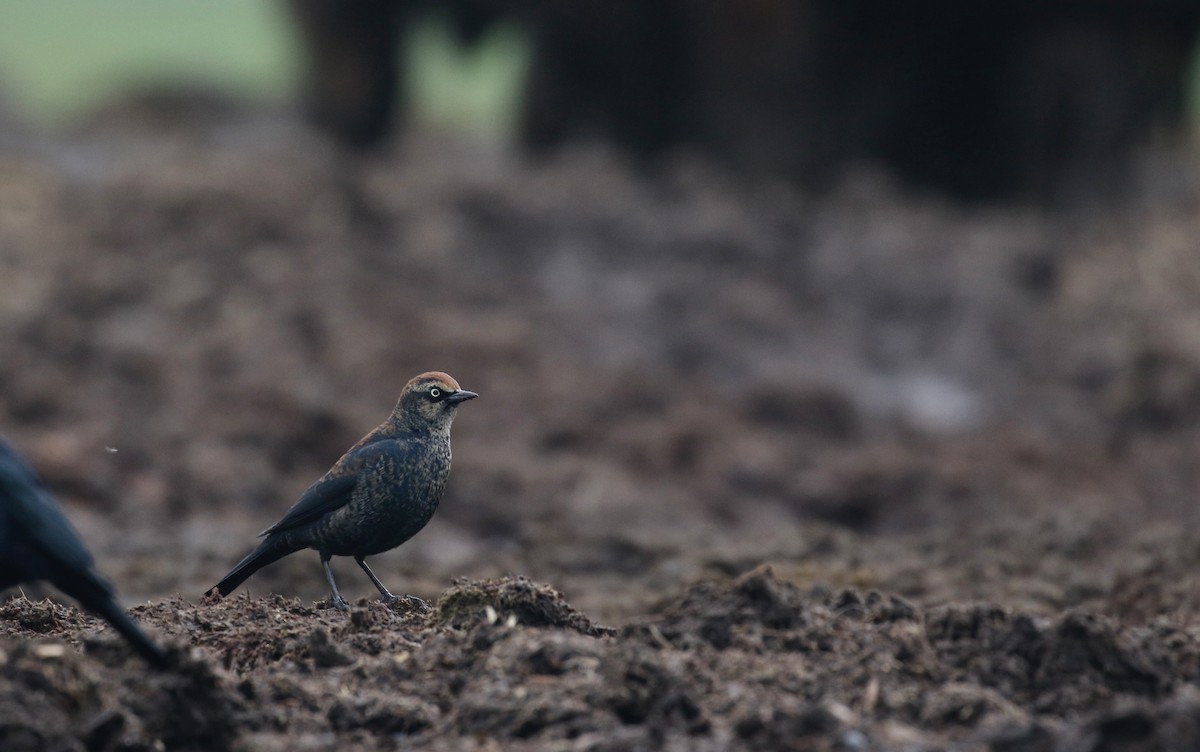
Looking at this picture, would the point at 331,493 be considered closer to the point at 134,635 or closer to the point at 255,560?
the point at 255,560

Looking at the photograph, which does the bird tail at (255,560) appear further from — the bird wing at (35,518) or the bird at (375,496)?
the bird wing at (35,518)

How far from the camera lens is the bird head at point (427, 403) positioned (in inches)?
197

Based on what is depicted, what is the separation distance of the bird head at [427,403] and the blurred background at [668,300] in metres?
2.31

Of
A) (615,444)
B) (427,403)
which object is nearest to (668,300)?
(615,444)

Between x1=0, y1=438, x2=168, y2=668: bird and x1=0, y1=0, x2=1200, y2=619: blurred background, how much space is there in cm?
294

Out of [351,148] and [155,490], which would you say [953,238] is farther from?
[155,490]

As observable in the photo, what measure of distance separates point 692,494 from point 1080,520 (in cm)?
250

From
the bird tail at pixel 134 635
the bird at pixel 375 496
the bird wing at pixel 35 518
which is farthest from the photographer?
the bird at pixel 375 496

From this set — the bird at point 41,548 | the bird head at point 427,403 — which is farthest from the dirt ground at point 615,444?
the bird head at point 427,403

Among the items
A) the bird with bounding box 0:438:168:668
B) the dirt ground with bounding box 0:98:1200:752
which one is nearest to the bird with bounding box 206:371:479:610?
the dirt ground with bounding box 0:98:1200:752

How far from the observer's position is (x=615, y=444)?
10930mm

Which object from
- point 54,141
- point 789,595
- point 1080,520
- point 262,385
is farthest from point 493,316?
point 54,141

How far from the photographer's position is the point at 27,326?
12.1 m

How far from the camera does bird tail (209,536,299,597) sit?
4910 millimetres
